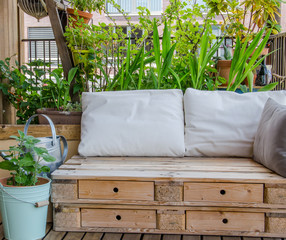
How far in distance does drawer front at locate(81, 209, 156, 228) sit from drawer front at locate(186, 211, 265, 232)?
21 cm

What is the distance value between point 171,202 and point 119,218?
263mm

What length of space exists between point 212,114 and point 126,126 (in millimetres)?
519

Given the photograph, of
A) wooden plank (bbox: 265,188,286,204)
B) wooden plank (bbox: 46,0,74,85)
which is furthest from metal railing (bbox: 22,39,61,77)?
wooden plank (bbox: 265,188,286,204)

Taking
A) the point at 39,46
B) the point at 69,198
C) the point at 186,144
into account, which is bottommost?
the point at 69,198

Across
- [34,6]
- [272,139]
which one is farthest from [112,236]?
[34,6]

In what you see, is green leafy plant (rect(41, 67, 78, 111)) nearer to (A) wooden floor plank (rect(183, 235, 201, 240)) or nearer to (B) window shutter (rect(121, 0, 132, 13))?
(A) wooden floor plank (rect(183, 235, 201, 240))

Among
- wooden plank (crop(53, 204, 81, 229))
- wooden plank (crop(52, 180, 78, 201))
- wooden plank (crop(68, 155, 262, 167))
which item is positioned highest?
wooden plank (crop(68, 155, 262, 167))

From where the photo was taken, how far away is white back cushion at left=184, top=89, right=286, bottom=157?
→ 1.92 meters

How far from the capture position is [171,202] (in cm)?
149

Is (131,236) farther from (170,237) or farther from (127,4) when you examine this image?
(127,4)

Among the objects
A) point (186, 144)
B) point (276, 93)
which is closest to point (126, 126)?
point (186, 144)

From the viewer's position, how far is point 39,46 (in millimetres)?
11234

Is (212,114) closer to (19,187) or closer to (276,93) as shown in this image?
(276,93)

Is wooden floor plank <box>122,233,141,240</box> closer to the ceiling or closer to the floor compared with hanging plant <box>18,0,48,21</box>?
closer to the floor
